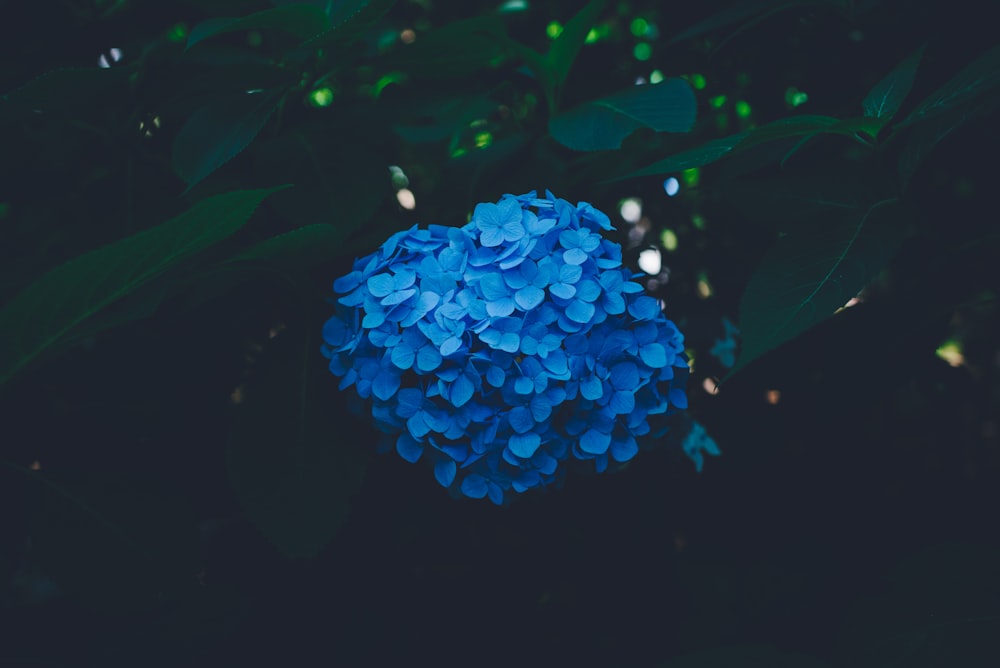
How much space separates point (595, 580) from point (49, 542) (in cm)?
86

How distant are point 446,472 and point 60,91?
65 cm

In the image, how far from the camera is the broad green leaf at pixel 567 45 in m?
1.06

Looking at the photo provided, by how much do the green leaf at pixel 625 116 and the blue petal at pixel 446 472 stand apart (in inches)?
16.9

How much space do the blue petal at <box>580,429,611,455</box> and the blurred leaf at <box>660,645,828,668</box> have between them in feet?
0.88

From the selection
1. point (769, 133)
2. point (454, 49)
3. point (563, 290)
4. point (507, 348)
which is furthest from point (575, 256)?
point (454, 49)

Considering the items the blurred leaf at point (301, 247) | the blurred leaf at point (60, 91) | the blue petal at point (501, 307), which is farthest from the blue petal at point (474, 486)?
the blurred leaf at point (60, 91)

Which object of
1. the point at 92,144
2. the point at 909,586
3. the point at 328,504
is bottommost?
the point at 909,586

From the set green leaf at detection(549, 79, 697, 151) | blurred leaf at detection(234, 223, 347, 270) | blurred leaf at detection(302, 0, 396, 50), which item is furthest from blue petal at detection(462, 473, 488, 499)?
blurred leaf at detection(302, 0, 396, 50)

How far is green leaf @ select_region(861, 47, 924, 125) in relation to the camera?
897 mm

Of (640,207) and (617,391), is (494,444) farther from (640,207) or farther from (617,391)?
(640,207)

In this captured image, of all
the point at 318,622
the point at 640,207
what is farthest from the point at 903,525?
the point at 318,622

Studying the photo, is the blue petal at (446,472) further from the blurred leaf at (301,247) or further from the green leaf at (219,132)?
the green leaf at (219,132)

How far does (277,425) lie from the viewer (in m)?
1.02

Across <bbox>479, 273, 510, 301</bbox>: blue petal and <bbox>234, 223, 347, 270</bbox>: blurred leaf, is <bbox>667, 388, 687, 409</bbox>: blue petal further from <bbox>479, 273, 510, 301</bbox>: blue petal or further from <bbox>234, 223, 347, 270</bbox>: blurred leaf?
<bbox>234, 223, 347, 270</bbox>: blurred leaf
